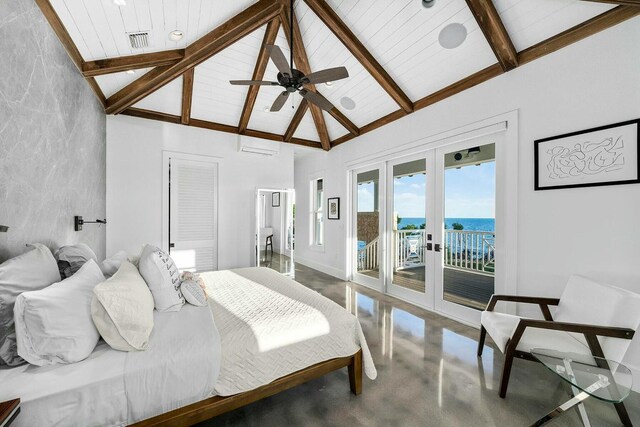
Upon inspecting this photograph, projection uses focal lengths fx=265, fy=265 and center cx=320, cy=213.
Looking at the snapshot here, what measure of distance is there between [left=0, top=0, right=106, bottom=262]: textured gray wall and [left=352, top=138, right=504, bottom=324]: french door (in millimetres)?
3975

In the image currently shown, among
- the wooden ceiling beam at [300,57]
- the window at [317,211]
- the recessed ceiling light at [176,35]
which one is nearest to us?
the recessed ceiling light at [176,35]

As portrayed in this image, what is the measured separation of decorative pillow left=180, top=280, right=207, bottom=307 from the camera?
6.82ft

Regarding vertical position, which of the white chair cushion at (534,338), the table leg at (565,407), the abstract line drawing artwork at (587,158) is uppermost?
the abstract line drawing artwork at (587,158)

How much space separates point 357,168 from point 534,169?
2850 mm

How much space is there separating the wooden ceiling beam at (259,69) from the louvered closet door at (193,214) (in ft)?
3.32

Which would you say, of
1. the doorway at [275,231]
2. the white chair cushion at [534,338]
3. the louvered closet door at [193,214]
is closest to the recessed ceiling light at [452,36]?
the white chair cushion at [534,338]

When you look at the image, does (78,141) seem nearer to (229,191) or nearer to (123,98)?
(123,98)

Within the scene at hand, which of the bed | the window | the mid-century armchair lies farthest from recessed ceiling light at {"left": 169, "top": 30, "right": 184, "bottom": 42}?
the mid-century armchair

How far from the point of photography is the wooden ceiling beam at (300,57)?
10.1 ft

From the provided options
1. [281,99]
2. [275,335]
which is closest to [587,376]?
[275,335]

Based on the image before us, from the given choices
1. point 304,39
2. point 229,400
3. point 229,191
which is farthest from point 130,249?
point 304,39

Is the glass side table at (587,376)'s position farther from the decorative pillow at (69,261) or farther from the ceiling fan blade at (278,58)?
the decorative pillow at (69,261)

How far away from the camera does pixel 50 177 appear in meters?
2.12

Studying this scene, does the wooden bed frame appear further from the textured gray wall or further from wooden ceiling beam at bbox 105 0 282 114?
wooden ceiling beam at bbox 105 0 282 114
